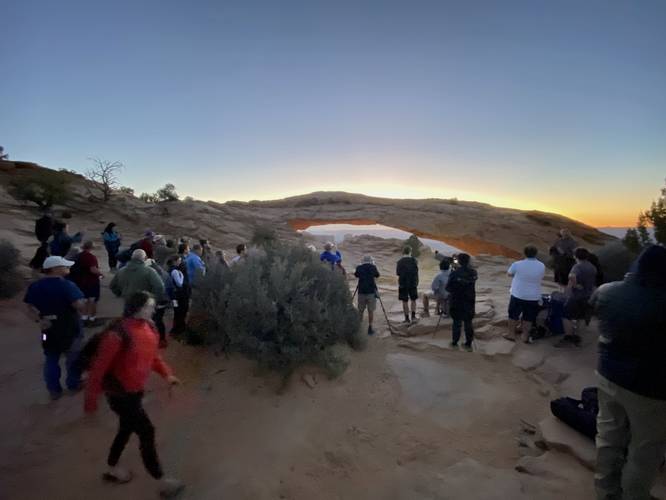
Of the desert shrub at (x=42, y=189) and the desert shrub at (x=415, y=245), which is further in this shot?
the desert shrub at (x=415, y=245)

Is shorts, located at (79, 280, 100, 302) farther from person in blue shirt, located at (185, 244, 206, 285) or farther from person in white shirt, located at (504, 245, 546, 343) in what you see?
person in white shirt, located at (504, 245, 546, 343)

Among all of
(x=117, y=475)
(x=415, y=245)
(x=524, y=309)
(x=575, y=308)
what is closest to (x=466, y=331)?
(x=524, y=309)

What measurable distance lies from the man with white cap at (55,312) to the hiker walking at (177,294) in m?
1.46

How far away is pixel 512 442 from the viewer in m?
4.36

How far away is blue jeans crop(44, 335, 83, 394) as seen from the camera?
4.60 meters

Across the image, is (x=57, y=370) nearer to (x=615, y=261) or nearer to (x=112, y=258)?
(x=112, y=258)

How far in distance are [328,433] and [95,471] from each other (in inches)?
93.9

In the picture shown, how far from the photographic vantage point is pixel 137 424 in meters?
3.17

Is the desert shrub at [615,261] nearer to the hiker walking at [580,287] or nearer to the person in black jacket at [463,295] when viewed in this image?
the hiker walking at [580,287]

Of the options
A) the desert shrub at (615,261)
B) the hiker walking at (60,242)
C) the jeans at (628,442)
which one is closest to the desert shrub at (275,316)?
the jeans at (628,442)

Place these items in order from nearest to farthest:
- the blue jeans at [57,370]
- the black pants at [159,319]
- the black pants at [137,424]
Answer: the black pants at [137,424] → the blue jeans at [57,370] → the black pants at [159,319]

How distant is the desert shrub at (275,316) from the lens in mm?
5000

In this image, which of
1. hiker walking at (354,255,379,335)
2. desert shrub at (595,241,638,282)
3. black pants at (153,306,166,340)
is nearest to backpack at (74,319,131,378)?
black pants at (153,306,166,340)

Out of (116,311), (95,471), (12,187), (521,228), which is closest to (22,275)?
(116,311)
